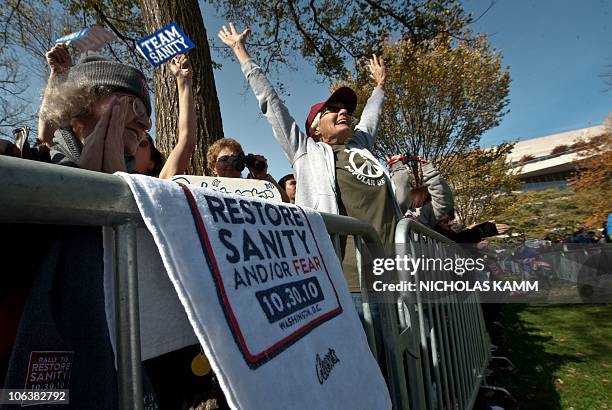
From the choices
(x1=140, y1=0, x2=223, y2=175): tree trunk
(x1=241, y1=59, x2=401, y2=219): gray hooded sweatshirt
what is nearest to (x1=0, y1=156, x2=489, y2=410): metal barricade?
(x1=241, y1=59, x2=401, y2=219): gray hooded sweatshirt

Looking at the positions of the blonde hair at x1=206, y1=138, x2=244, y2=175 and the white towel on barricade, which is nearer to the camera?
the white towel on barricade

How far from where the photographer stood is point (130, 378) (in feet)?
1.77

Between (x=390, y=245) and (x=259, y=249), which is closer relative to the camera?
(x=259, y=249)

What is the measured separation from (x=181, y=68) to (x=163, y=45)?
11.0 inches

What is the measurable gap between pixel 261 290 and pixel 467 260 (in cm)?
366

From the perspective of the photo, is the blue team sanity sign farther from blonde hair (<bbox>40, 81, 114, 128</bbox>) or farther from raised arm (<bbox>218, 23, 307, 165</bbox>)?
blonde hair (<bbox>40, 81, 114, 128</bbox>)

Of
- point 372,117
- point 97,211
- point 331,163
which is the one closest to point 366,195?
point 331,163

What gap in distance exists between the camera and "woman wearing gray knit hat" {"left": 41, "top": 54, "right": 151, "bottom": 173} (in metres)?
0.94

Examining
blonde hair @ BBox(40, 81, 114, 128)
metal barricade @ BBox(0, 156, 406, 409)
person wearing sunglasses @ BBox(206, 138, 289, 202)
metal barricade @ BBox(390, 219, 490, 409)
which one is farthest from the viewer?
person wearing sunglasses @ BBox(206, 138, 289, 202)

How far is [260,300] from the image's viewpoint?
0.70 m

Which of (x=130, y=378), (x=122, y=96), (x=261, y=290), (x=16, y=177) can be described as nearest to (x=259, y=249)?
(x=261, y=290)

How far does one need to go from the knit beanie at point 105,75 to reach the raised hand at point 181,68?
1.03 m

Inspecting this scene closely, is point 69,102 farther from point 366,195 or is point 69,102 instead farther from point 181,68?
point 366,195

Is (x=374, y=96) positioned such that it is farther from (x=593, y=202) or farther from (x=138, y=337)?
(x=593, y=202)
